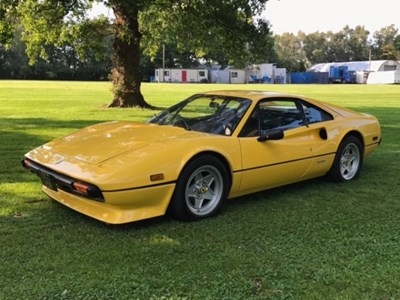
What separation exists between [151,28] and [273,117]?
15.3 meters

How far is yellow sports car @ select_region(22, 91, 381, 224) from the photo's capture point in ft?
13.3

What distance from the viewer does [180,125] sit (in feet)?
17.1

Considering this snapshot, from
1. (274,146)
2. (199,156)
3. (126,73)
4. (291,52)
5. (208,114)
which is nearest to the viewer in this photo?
(199,156)

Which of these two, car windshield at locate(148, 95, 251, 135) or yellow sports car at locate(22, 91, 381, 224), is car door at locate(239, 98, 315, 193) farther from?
car windshield at locate(148, 95, 251, 135)

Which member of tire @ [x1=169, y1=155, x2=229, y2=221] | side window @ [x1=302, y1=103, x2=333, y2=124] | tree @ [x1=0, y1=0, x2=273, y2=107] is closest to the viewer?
Result: tire @ [x1=169, y1=155, x2=229, y2=221]

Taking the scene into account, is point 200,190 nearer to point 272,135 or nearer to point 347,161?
point 272,135

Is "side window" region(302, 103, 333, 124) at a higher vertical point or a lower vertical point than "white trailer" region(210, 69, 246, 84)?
lower

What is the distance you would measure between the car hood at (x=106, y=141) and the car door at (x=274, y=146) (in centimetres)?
78

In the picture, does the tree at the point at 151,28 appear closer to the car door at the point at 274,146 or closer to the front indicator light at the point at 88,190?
the car door at the point at 274,146

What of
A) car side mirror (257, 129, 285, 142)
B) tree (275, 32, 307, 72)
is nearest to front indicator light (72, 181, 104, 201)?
car side mirror (257, 129, 285, 142)


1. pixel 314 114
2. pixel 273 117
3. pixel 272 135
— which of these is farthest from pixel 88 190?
pixel 314 114

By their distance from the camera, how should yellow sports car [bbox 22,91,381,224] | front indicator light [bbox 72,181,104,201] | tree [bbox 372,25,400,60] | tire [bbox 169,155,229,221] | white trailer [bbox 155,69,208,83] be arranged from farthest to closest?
tree [bbox 372,25,400,60], white trailer [bbox 155,69,208,83], tire [bbox 169,155,229,221], yellow sports car [bbox 22,91,381,224], front indicator light [bbox 72,181,104,201]

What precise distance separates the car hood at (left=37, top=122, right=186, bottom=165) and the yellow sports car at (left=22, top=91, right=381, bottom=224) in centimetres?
1

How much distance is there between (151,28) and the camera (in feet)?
64.5
